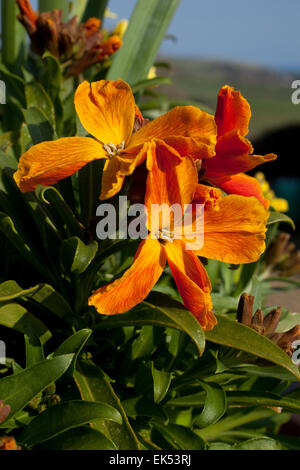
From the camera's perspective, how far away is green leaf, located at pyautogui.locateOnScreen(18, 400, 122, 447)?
0.78 m

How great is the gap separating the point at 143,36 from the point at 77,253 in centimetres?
96

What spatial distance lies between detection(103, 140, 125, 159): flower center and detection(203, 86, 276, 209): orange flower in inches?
5.5

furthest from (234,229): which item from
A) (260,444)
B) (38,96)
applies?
(38,96)

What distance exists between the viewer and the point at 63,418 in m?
0.80

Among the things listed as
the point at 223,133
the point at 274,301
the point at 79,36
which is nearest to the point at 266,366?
the point at 223,133

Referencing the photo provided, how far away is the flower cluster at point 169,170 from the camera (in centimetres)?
71

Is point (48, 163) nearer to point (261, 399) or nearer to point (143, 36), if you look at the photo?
point (261, 399)

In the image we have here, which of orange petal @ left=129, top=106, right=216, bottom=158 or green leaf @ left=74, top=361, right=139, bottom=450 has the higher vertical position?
orange petal @ left=129, top=106, right=216, bottom=158

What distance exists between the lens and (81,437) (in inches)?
31.6

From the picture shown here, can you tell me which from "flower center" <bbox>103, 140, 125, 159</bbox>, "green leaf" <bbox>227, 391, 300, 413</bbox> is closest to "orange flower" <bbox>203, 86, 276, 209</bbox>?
"flower center" <bbox>103, 140, 125, 159</bbox>

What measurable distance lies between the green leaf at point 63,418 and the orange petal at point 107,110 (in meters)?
0.43

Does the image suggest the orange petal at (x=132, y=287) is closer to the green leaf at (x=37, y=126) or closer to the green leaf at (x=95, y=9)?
the green leaf at (x=37, y=126)

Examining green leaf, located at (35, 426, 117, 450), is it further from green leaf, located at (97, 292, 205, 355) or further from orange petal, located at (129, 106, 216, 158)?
orange petal, located at (129, 106, 216, 158)
